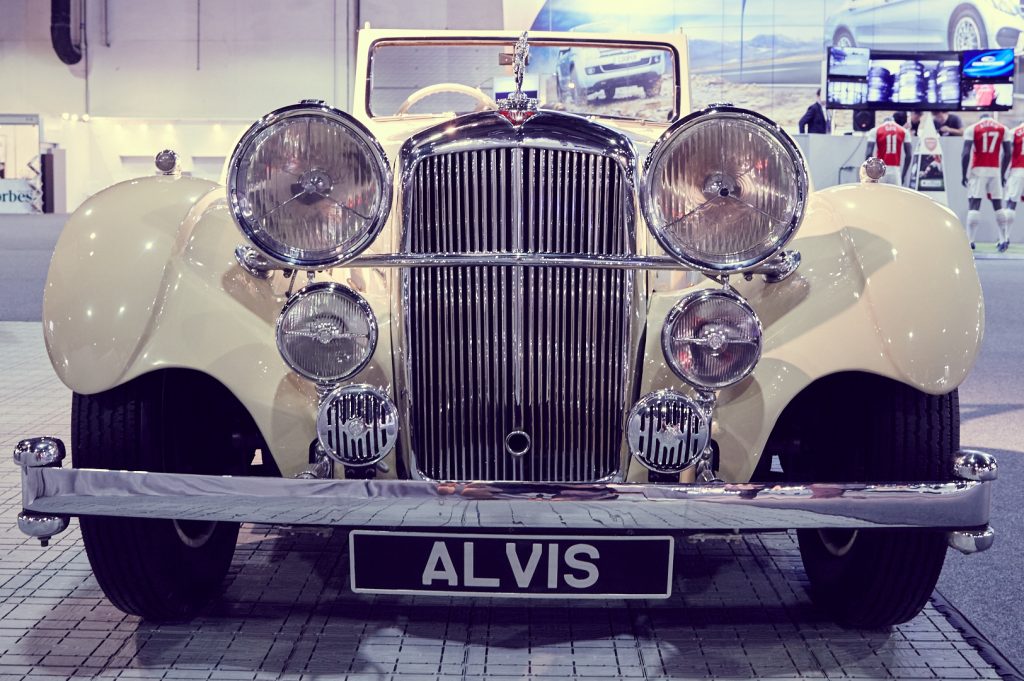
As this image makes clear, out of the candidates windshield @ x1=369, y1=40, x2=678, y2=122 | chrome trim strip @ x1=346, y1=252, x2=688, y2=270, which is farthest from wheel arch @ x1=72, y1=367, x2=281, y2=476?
windshield @ x1=369, y1=40, x2=678, y2=122

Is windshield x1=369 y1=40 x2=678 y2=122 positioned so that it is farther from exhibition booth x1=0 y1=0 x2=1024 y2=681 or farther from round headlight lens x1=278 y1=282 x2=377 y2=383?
round headlight lens x1=278 y1=282 x2=377 y2=383

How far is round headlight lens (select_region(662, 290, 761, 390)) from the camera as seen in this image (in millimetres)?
2045

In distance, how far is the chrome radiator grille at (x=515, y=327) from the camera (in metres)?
2.12

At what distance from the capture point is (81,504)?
1992mm

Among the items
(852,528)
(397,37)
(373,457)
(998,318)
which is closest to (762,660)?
(852,528)

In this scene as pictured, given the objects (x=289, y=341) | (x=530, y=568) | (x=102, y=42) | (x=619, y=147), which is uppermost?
(x=102, y=42)

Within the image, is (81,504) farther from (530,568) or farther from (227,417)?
(530,568)

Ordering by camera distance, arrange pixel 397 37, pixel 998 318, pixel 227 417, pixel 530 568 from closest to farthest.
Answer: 1. pixel 530 568
2. pixel 227 417
3. pixel 397 37
4. pixel 998 318

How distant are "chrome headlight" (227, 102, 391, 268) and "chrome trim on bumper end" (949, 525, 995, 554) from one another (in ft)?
3.91

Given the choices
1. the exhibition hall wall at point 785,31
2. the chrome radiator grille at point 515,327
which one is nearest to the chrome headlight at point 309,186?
the chrome radiator grille at point 515,327

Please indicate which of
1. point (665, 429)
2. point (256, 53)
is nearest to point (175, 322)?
point (665, 429)

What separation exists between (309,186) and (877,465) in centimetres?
122

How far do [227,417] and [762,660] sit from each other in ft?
4.03

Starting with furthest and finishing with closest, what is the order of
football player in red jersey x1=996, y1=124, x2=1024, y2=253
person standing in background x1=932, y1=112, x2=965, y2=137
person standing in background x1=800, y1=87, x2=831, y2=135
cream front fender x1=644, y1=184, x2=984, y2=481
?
1. person standing in background x1=932, y1=112, x2=965, y2=137
2. person standing in background x1=800, y1=87, x2=831, y2=135
3. football player in red jersey x1=996, y1=124, x2=1024, y2=253
4. cream front fender x1=644, y1=184, x2=984, y2=481
